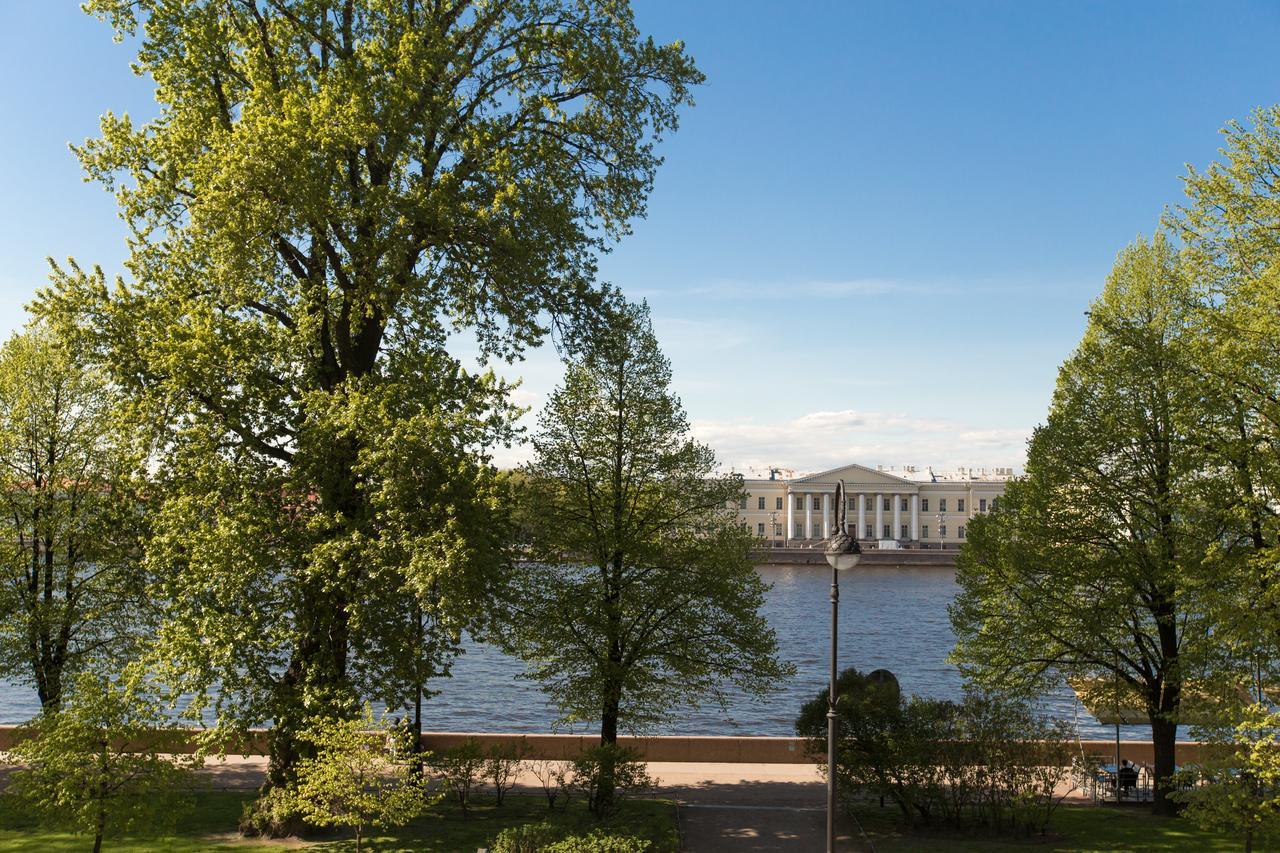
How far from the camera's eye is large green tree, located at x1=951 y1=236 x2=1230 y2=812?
21.7 m

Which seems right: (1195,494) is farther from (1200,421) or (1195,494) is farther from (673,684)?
(673,684)

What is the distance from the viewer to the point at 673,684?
23.0m

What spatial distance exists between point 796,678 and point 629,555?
2893 cm

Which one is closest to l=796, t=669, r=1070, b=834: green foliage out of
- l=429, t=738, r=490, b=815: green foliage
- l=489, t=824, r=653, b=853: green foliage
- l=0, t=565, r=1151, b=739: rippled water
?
l=489, t=824, r=653, b=853: green foliage

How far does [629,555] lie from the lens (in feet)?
72.4

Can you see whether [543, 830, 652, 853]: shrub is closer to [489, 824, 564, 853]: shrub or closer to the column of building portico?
[489, 824, 564, 853]: shrub

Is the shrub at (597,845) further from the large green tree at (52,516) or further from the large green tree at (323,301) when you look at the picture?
the large green tree at (52,516)

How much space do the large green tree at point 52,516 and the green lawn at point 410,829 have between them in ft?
19.5

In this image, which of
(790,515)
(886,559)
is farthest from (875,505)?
(886,559)

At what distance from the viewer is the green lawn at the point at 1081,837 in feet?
57.8

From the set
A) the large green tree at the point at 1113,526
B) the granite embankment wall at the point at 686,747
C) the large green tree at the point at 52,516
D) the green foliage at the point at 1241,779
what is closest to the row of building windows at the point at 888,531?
the granite embankment wall at the point at 686,747

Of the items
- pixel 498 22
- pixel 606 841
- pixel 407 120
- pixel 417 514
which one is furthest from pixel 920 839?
pixel 498 22

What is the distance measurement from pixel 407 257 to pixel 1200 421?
55.7ft

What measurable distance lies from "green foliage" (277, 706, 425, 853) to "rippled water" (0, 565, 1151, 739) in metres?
12.2
